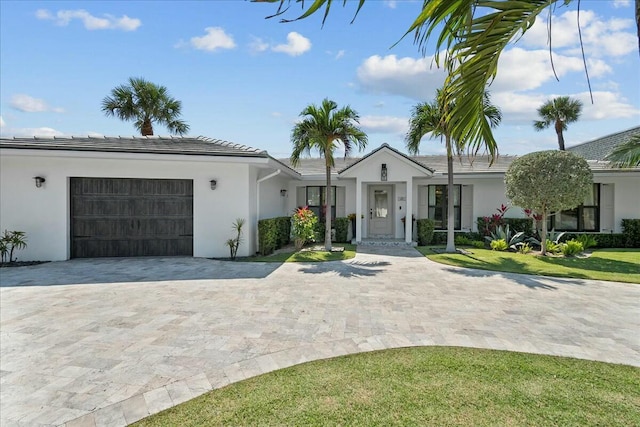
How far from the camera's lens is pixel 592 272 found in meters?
9.68

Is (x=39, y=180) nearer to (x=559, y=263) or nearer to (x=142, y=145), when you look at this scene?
(x=142, y=145)

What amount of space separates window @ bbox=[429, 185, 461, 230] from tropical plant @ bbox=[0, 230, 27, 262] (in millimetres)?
16862

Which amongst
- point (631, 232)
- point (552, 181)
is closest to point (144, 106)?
point (552, 181)

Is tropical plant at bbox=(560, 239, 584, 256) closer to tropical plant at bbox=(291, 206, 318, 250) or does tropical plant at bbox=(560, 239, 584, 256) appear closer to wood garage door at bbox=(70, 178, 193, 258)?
tropical plant at bbox=(291, 206, 318, 250)

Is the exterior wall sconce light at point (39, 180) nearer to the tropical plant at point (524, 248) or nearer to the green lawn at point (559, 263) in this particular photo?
the green lawn at point (559, 263)

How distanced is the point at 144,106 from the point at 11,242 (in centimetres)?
1192

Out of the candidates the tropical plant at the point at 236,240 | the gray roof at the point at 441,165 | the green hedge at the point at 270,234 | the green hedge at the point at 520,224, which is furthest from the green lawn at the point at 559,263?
the tropical plant at the point at 236,240

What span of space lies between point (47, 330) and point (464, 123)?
264 inches

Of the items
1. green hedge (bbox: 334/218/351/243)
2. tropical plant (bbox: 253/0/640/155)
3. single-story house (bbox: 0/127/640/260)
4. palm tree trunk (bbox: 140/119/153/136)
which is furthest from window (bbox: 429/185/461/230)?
palm tree trunk (bbox: 140/119/153/136)

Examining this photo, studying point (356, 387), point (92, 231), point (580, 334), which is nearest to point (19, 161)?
point (92, 231)

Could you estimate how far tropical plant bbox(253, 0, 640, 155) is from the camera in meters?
2.05

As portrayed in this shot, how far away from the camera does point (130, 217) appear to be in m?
11.7

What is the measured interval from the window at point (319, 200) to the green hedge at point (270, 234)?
2846mm

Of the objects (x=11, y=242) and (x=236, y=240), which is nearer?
(x=11, y=242)
